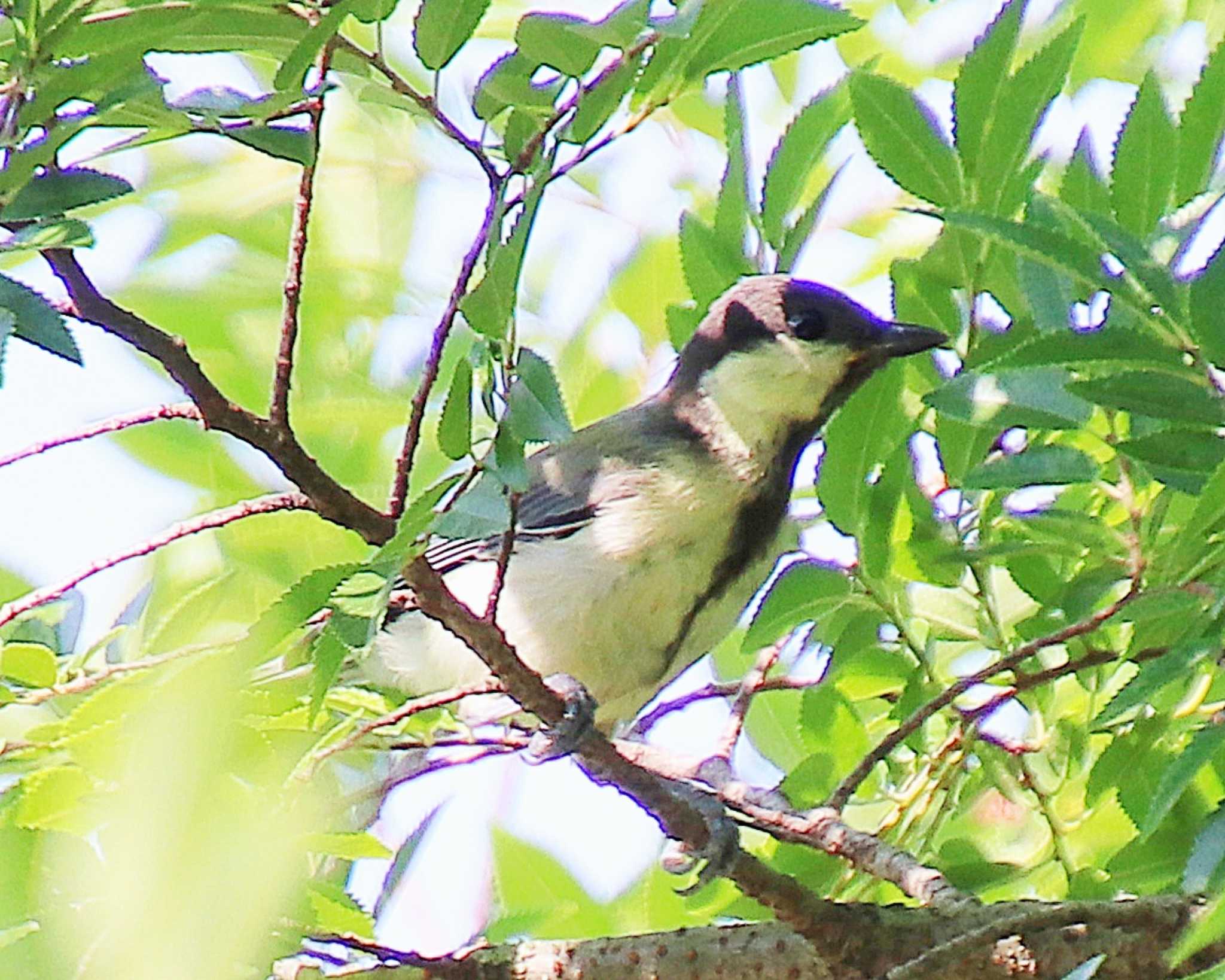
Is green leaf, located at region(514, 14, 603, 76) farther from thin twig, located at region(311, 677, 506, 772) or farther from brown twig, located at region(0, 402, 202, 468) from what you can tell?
thin twig, located at region(311, 677, 506, 772)

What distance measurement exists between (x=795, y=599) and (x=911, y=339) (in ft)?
1.37

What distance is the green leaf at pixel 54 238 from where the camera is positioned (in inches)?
45.2

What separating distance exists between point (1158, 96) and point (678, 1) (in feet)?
1.75

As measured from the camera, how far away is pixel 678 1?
57.3 inches

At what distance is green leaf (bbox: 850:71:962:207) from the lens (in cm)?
183

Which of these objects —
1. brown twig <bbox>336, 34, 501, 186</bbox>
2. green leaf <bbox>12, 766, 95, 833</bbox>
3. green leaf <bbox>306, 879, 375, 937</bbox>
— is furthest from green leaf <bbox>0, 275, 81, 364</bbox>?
green leaf <bbox>306, 879, 375, 937</bbox>

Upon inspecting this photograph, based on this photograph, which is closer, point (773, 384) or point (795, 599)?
point (795, 599)

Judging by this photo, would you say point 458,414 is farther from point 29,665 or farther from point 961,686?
point 961,686

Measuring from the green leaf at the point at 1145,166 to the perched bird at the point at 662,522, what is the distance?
702 millimetres

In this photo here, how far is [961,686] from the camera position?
1.86m

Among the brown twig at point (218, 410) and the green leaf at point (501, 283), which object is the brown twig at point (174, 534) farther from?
the green leaf at point (501, 283)

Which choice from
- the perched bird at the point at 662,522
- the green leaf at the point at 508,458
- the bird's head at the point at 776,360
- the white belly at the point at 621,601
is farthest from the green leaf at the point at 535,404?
the bird's head at the point at 776,360

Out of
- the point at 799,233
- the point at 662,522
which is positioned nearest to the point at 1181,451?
the point at 799,233

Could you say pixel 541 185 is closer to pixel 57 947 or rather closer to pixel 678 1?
pixel 678 1
